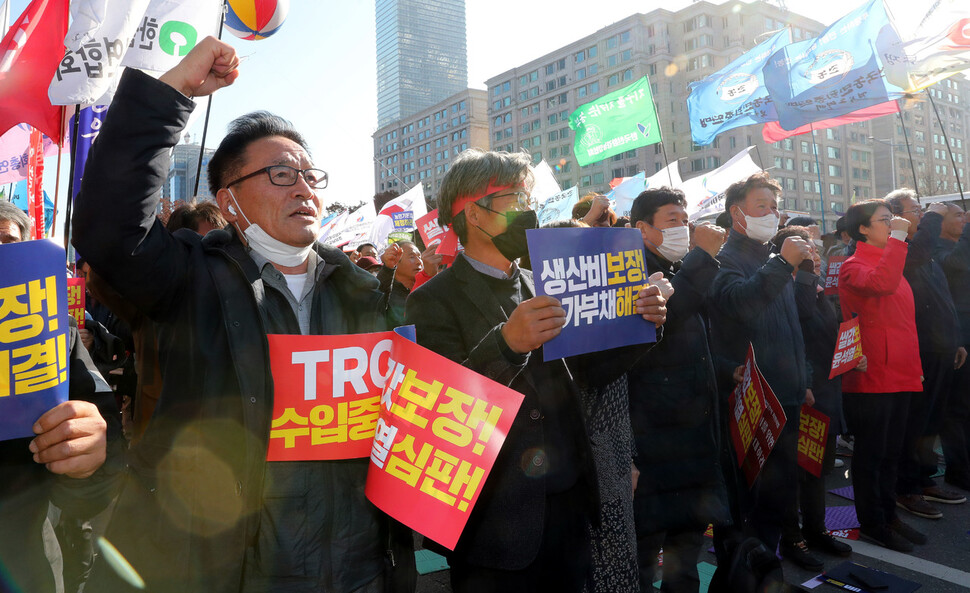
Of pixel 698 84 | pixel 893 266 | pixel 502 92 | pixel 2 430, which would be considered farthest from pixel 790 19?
pixel 2 430

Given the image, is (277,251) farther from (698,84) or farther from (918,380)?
(698,84)

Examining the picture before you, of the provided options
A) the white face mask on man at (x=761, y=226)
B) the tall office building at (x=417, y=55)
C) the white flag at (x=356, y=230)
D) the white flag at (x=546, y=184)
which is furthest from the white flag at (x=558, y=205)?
the tall office building at (x=417, y=55)

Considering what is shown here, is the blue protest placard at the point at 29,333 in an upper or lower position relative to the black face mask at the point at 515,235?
lower

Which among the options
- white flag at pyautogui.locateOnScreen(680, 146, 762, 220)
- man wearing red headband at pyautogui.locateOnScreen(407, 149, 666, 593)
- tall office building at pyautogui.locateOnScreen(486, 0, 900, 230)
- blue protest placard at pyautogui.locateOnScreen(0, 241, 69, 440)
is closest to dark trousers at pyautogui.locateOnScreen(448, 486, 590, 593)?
man wearing red headband at pyautogui.locateOnScreen(407, 149, 666, 593)

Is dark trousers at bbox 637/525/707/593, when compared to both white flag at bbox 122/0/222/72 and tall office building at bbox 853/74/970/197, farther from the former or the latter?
tall office building at bbox 853/74/970/197

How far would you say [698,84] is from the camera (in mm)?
10953

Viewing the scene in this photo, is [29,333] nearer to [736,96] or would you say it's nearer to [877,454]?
[877,454]

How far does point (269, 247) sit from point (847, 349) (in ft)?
13.3

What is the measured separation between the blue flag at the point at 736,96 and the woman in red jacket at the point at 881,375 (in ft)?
18.3

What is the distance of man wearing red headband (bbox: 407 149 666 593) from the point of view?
1974mm

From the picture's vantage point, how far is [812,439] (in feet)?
13.5

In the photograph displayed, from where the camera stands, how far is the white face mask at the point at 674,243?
318cm

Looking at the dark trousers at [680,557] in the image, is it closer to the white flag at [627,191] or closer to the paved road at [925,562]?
the paved road at [925,562]

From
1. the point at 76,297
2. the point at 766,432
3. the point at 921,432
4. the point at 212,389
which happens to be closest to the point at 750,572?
the point at 766,432
